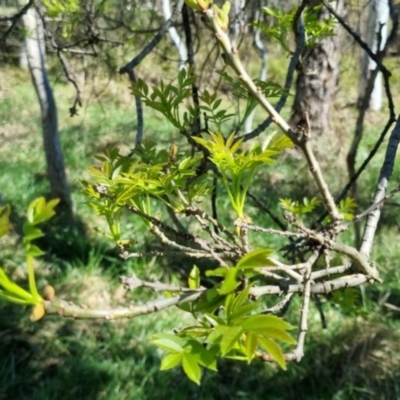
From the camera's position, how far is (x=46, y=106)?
3.98 m

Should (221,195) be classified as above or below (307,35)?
below

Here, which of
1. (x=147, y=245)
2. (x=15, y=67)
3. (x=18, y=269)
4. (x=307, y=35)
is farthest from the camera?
(x=15, y=67)

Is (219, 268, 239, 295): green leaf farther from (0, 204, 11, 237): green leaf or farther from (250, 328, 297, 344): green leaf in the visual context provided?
(0, 204, 11, 237): green leaf

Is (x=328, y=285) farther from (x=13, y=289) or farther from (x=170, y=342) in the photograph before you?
(x=13, y=289)

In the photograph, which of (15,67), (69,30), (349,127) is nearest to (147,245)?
(69,30)

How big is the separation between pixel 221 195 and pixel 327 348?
189 cm

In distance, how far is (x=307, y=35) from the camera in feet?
5.77

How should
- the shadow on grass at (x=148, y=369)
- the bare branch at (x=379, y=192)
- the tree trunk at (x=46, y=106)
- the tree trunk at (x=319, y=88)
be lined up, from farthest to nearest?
1. the tree trunk at (x=319, y=88)
2. the tree trunk at (x=46, y=106)
3. the shadow on grass at (x=148, y=369)
4. the bare branch at (x=379, y=192)

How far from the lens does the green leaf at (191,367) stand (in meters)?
0.53

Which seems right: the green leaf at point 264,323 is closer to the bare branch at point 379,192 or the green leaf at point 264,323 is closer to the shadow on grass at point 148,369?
the bare branch at point 379,192

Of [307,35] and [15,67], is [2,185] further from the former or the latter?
[15,67]

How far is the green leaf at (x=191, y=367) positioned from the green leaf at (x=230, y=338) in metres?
0.03

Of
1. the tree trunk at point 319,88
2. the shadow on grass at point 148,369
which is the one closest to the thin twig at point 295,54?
the shadow on grass at point 148,369

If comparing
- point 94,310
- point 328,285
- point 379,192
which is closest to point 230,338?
point 94,310
